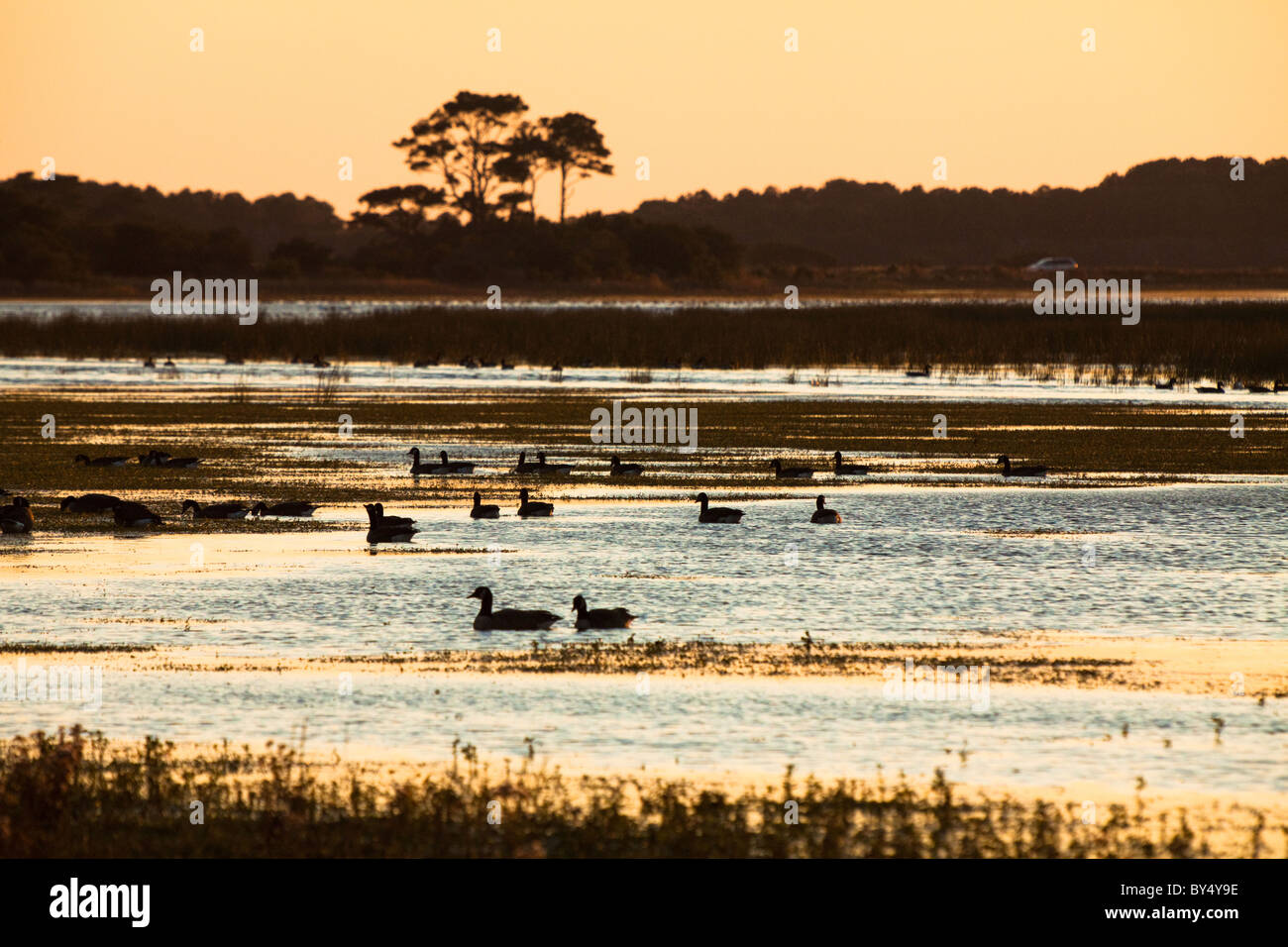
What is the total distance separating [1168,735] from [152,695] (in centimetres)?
712

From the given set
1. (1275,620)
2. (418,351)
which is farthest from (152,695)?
(418,351)

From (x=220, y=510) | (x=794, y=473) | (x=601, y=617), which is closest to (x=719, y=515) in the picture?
(x=794, y=473)

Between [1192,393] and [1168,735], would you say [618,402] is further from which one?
[1168,735]

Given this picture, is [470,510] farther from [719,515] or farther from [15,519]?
[15,519]

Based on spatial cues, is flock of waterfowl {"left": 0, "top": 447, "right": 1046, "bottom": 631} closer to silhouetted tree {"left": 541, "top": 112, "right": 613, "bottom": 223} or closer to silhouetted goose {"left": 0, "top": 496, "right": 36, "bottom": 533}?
silhouetted goose {"left": 0, "top": 496, "right": 36, "bottom": 533}

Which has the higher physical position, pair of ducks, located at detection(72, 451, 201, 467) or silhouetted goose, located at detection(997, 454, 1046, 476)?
pair of ducks, located at detection(72, 451, 201, 467)

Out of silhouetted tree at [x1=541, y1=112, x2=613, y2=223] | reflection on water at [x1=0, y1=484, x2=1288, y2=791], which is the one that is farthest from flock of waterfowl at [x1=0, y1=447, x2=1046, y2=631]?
→ silhouetted tree at [x1=541, y1=112, x2=613, y2=223]

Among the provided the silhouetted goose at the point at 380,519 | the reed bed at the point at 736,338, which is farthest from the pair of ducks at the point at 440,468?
the reed bed at the point at 736,338

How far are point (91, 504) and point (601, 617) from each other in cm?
1071

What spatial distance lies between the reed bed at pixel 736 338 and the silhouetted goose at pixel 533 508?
35.9 m

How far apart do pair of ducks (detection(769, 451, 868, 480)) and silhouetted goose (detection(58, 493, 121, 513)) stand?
10.5 m

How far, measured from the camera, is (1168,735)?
1216 cm

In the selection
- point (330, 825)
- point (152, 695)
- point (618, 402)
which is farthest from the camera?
point (618, 402)

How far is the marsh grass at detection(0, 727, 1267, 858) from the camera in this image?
945 cm
